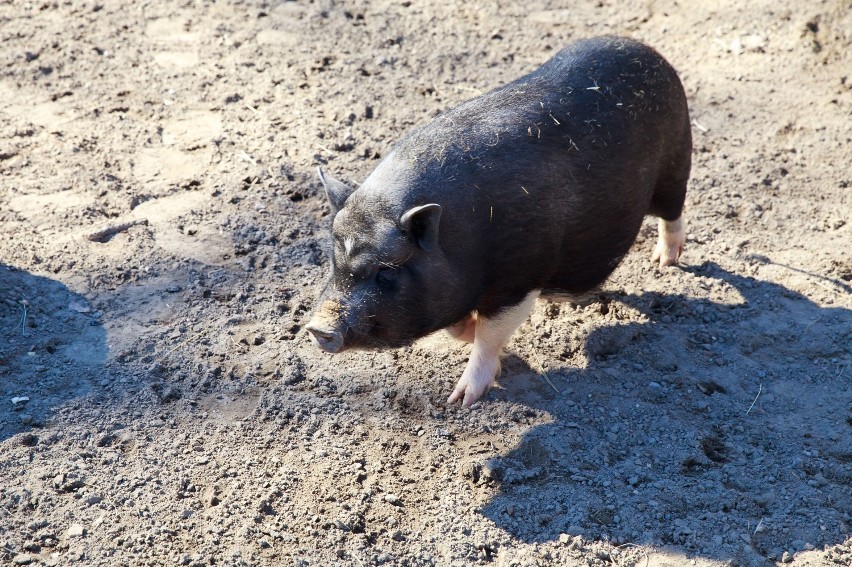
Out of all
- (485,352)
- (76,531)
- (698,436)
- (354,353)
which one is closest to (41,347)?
(76,531)

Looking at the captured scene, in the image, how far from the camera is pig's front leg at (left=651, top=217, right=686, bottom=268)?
5883 millimetres

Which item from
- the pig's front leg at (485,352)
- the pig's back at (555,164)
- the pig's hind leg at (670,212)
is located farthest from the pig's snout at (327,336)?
the pig's hind leg at (670,212)

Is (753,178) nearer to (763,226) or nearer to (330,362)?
(763,226)

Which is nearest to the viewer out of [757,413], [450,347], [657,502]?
[657,502]

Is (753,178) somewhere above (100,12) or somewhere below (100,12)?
below

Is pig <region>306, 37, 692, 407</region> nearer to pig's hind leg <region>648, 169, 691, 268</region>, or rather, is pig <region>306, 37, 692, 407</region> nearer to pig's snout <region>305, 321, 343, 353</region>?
pig's snout <region>305, 321, 343, 353</region>

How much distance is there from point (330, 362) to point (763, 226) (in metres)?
3.32

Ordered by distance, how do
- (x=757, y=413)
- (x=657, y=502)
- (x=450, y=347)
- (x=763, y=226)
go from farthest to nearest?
1. (x=763, y=226)
2. (x=450, y=347)
3. (x=757, y=413)
4. (x=657, y=502)

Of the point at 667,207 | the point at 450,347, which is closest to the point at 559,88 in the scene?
the point at 667,207

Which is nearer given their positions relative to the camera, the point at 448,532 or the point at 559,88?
the point at 448,532

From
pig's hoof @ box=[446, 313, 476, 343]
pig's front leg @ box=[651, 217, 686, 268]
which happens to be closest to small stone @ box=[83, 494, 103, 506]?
pig's hoof @ box=[446, 313, 476, 343]

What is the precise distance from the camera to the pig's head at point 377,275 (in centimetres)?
427

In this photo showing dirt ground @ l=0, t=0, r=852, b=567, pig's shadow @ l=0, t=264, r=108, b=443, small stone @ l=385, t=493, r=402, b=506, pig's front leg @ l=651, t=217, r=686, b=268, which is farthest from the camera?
pig's front leg @ l=651, t=217, r=686, b=268

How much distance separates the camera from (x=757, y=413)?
4.93 m
